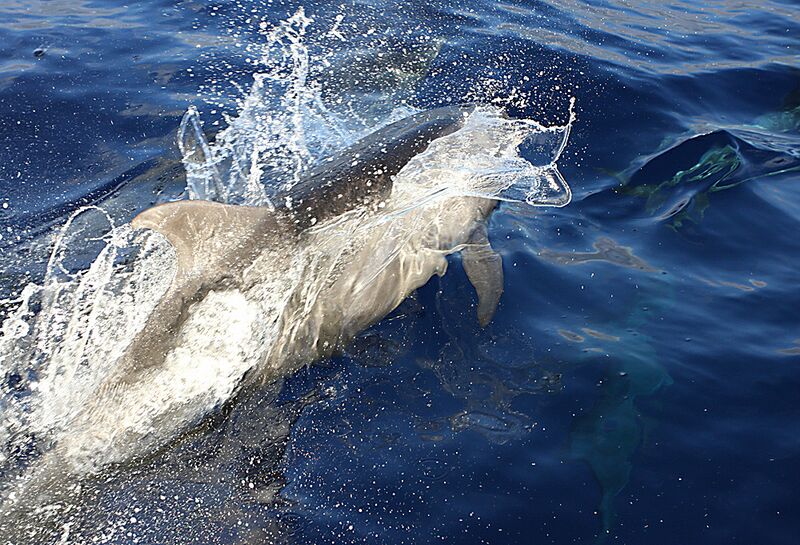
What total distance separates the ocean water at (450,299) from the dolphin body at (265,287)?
0.10 m

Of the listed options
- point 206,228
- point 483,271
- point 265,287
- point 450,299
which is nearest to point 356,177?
point 265,287


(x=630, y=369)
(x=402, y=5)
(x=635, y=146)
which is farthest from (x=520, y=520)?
(x=402, y=5)

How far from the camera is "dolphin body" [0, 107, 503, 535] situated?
16.1ft

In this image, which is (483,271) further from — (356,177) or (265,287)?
(265,287)

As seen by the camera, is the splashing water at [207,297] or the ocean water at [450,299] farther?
the splashing water at [207,297]

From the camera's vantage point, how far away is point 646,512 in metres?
4.54

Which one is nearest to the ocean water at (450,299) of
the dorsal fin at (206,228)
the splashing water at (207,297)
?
the splashing water at (207,297)

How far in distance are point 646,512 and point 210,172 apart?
4.82 m

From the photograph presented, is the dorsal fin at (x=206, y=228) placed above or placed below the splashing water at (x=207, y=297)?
above

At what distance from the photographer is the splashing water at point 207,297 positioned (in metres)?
4.98

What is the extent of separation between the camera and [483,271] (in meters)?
6.41

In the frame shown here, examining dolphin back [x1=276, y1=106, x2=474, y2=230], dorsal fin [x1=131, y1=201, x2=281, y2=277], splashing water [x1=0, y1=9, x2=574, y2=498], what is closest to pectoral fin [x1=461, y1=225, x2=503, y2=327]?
splashing water [x1=0, y1=9, x2=574, y2=498]

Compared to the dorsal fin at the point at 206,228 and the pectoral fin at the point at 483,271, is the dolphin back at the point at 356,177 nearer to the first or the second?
the dorsal fin at the point at 206,228

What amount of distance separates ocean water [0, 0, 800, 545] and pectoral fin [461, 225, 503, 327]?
103 mm
